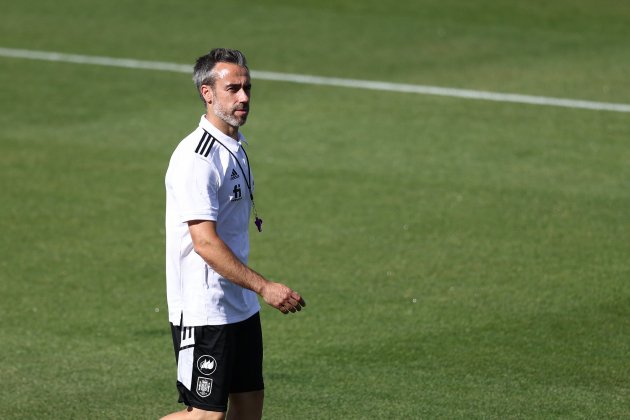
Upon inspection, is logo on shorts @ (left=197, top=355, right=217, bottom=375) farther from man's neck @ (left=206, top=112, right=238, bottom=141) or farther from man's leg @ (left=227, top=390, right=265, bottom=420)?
man's neck @ (left=206, top=112, right=238, bottom=141)

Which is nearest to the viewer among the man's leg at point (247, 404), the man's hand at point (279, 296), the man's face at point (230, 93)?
the man's hand at point (279, 296)

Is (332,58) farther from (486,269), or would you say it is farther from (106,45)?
(486,269)

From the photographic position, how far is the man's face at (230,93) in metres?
6.59

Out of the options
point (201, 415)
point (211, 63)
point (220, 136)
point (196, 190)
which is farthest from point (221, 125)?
point (201, 415)

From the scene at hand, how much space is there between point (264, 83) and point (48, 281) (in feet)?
24.7

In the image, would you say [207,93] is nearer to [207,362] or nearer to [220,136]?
[220,136]

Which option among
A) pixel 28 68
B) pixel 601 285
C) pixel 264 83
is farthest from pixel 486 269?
pixel 28 68

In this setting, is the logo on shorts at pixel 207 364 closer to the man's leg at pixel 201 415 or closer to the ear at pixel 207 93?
the man's leg at pixel 201 415

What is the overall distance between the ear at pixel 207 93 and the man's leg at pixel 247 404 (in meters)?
1.66

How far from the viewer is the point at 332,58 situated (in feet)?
63.0

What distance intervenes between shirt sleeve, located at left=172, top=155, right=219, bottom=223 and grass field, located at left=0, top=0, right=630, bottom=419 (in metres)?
2.41

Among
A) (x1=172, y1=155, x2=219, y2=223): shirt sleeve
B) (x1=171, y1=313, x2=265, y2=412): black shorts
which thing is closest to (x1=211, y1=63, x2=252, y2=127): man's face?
(x1=172, y1=155, x2=219, y2=223): shirt sleeve

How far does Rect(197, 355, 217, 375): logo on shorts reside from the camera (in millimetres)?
6629

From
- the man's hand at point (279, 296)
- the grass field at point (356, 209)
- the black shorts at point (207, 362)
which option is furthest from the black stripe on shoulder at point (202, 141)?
the grass field at point (356, 209)
